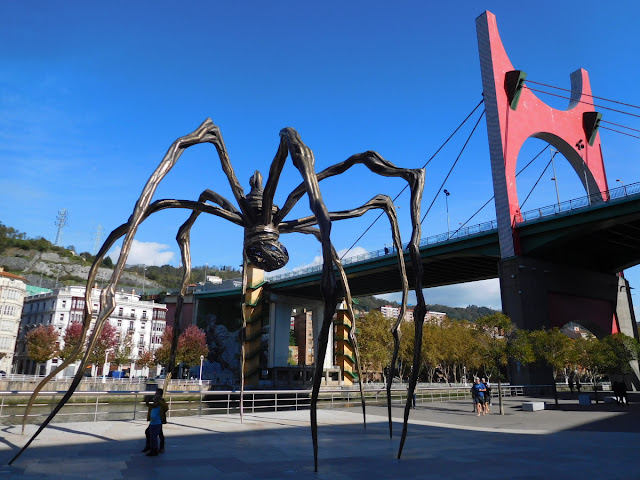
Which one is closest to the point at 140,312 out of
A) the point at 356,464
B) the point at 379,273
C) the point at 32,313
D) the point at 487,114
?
the point at 32,313

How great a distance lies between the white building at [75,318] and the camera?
7144 cm

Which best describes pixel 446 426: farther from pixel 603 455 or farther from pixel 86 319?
pixel 86 319

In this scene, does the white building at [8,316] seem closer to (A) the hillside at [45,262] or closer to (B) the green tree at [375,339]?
(B) the green tree at [375,339]

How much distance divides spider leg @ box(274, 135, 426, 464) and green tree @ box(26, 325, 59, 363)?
59671 millimetres

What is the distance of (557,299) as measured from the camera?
3934cm

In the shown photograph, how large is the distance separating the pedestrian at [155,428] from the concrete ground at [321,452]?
18cm

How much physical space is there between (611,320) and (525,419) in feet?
114

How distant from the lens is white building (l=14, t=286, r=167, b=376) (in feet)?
234

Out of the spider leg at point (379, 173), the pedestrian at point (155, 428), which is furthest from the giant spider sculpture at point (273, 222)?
the pedestrian at point (155, 428)

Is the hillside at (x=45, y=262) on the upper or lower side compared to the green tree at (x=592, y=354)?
upper

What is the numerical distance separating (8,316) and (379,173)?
7588 centimetres

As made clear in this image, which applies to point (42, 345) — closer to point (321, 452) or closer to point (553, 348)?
point (553, 348)

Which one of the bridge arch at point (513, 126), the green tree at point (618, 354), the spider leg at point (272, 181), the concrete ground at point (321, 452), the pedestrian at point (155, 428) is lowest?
the concrete ground at point (321, 452)

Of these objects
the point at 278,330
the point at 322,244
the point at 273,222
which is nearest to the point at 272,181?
the point at 273,222
